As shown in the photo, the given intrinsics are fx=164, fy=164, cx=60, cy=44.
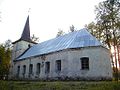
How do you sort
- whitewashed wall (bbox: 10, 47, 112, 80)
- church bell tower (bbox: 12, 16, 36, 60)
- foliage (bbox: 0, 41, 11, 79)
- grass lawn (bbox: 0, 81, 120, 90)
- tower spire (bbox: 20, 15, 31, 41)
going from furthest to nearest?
tower spire (bbox: 20, 15, 31, 41)
foliage (bbox: 0, 41, 11, 79)
church bell tower (bbox: 12, 16, 36, 60)
whitewashed wall (bbox: 10, 47, 112, 80)
grass lawn (bbox: 0, 81, 120, 90)

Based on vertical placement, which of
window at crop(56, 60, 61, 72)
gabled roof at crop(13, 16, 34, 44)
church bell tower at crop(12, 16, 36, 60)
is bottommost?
window at crop(56, 60, 61, 72)

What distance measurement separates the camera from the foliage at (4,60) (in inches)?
1318

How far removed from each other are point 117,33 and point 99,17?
12.1ft

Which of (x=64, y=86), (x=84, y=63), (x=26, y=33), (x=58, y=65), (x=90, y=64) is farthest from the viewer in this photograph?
(x=26, y=33)

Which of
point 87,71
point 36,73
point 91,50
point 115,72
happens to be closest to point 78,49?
point 91,50

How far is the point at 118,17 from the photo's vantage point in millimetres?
23359

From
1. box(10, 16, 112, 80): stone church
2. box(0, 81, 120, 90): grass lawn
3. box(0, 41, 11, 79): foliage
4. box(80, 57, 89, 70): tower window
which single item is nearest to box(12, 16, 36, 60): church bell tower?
box(0, 41, 11, 79): foliage

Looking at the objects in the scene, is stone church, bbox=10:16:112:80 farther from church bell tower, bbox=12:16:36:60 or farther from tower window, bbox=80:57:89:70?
church bell tower, bbox=12:16:36:60

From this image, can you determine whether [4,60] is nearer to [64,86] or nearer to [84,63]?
[84,63]

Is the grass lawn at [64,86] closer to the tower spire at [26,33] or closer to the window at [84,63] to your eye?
the window at [84,63]

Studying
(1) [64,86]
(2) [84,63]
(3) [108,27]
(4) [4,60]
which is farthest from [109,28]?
(4) [4,60]

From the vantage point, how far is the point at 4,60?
125 feet

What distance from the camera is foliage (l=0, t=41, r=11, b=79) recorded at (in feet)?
110

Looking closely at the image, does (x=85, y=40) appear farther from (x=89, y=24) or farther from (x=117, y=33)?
(x=89, y=24)
